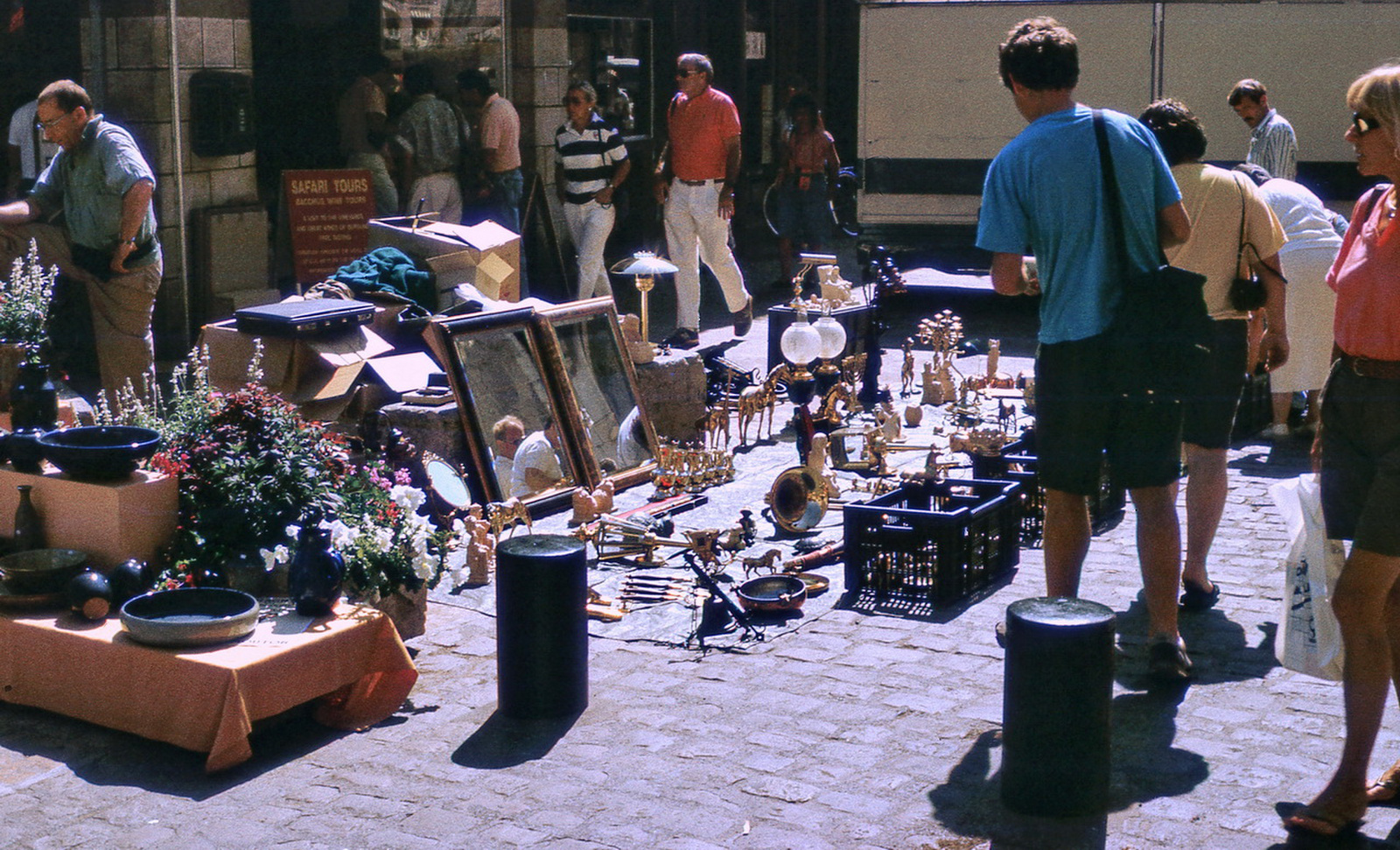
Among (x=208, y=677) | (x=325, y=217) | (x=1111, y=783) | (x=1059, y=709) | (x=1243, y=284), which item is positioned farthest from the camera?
(x=325, y=217)

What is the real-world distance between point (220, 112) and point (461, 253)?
3.29m

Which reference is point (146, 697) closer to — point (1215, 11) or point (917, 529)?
point (917, 529)

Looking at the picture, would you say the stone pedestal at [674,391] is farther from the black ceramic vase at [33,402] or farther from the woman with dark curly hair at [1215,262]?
the black ceramic vase at [33,402]

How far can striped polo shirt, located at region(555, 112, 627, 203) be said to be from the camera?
13.0 meters

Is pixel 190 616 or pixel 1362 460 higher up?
pixel 1362 460

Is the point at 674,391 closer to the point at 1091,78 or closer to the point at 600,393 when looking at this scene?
the point at 600,393

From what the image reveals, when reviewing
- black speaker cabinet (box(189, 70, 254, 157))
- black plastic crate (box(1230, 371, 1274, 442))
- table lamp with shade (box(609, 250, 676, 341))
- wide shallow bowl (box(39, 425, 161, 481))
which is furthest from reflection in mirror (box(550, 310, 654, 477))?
black speaker cabinet (box(189, 70, 254, 157))

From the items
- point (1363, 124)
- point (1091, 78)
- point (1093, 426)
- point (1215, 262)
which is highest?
point (1091, 78)

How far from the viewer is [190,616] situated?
5102 mm

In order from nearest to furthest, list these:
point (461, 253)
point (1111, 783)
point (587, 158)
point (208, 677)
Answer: point (1111, 783)
point (208, 677)
point (461, 253)
point (587, 158)

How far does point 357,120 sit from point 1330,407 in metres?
10.3

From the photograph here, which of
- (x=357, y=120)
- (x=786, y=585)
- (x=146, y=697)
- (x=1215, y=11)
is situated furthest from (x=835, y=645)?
(x=1215, y=11)

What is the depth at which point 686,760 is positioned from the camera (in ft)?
16.1

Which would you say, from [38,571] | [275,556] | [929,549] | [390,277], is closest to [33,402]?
[38,571]
